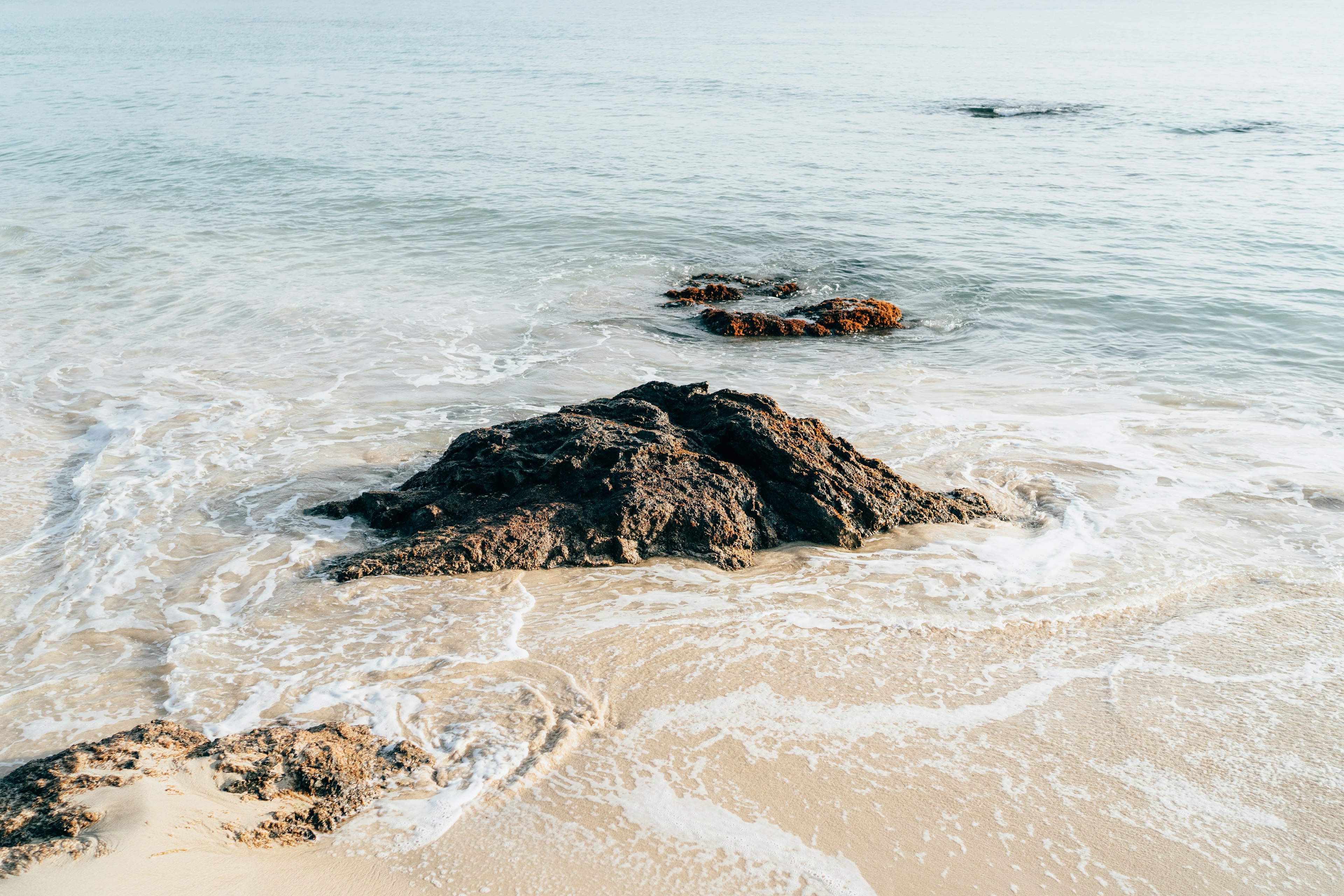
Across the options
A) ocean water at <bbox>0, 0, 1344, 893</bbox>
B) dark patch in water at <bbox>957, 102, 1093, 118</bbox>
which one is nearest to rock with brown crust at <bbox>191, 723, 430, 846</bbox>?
ocean water at <bbox>0, 0, 1344, 893</bbox>

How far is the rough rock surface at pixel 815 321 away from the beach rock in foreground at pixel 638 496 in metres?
4.41

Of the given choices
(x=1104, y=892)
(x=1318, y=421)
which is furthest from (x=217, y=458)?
(x=1318, y=421)

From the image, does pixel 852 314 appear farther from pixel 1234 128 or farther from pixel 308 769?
pixel 1234 128

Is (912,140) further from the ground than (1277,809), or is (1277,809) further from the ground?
(912,140)

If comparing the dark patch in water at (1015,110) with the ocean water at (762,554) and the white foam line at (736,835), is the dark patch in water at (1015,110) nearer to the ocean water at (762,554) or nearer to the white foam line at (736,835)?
the ocean water at (762,554)

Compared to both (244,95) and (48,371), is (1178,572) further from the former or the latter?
(244,95)

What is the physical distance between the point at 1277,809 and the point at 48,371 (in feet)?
34.6

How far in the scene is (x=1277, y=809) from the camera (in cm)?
346

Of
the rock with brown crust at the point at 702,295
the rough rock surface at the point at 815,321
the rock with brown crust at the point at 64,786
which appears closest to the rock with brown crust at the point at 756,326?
the rough rock surface at the point at 815,321

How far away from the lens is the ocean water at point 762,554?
11.2 ft

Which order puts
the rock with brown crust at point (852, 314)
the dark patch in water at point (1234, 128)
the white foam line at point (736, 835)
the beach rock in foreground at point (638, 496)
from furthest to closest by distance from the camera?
the dark patch in water at point (1234, 128) < the rock with brown crust at point (852, 314) < the beach rock in foreground at point (638, 496) < the white foam line at point (736, 835)

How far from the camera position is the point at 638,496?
5.18 meters

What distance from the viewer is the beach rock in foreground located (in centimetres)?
506

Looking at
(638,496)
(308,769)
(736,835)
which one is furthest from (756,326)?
(308,769)
